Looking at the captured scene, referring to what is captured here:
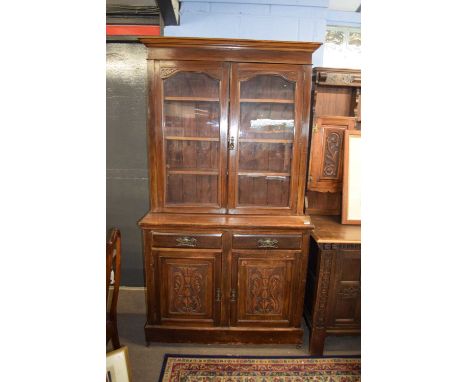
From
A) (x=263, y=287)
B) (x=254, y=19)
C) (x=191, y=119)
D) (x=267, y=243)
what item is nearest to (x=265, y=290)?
(x=263, y=287)

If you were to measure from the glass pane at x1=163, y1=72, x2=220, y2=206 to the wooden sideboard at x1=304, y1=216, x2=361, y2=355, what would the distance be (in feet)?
3.13

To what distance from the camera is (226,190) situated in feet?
7.39

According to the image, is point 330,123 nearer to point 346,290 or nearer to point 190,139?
point 190,139

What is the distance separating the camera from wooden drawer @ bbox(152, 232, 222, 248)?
211 centimetres

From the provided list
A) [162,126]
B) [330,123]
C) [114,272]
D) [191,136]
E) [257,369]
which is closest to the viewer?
[114,272]

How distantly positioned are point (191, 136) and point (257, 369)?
6.08 ft

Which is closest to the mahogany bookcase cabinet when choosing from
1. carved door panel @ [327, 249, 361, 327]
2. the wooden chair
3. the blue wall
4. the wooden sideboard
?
the wooden sideboard

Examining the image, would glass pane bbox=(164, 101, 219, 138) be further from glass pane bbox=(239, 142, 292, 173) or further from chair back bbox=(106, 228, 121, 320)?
chair back bbox=(106, 228, 121, 320)
